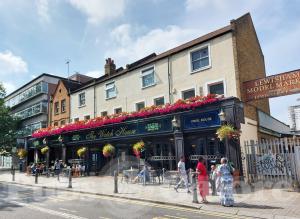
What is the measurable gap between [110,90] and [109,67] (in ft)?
16.5

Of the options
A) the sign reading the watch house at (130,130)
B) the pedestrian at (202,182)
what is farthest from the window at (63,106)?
the pedestrian at (202,182)

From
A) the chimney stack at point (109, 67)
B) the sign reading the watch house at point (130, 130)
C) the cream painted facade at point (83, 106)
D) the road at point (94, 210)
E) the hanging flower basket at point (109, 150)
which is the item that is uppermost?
the chimney stack at point (109, 67)

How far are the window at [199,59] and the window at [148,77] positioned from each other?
12.9 feet

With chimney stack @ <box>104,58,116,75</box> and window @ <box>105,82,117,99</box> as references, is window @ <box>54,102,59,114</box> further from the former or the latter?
window @ <box>105,82,117,99</box>

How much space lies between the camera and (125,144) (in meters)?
22.3

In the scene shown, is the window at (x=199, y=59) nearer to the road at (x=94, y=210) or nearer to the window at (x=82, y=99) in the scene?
the road at (x=94, y=210)

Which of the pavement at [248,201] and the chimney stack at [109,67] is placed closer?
the pavement at [248,201]

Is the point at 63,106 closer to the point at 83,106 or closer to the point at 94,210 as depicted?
the point at 83,106

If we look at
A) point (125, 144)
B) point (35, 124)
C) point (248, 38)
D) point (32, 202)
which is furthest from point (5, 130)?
point (248, 38)

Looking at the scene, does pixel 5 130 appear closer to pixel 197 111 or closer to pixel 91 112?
pixel 91 112

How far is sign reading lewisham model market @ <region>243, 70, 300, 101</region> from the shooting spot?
53.4 ft

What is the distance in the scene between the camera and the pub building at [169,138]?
16.0 metres

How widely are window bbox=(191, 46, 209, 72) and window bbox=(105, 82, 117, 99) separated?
8827 mm

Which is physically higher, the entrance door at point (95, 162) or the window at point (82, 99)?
the window at point (82, 99)
